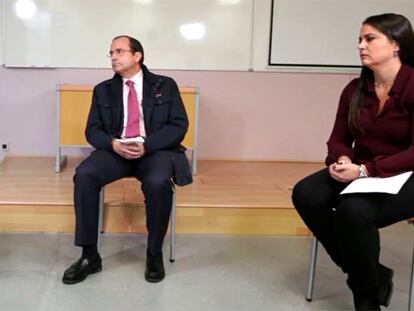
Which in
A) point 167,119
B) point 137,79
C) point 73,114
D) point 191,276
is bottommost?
point 191,276

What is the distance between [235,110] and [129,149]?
188cm

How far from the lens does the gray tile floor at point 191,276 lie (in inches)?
78.1

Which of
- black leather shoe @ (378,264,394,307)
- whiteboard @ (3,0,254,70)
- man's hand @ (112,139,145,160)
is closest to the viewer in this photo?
black leather shoe @ (378,264,394,307)

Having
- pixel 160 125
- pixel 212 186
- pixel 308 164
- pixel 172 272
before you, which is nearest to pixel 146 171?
pixel 160 125

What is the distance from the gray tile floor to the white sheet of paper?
0.52m

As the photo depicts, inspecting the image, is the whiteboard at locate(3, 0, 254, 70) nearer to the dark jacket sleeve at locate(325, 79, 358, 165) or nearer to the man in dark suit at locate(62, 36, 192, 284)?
the man in dark suit at locate(62, 36, 192, 284)

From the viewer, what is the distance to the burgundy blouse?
181 centimetres

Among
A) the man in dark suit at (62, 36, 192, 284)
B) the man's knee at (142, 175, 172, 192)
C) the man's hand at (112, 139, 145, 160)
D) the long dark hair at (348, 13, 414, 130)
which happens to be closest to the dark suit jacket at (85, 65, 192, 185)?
the man in dark suit at (62, 36, 192, 284)

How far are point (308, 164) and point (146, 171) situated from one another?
2.15 metres

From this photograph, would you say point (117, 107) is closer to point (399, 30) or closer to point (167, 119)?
point (167, 119)

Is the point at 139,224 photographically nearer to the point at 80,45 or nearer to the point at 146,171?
the point at 146,171

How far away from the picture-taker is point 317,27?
397 centimetres

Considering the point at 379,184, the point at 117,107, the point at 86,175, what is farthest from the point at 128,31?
the point at 379,184

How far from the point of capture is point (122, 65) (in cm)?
245
